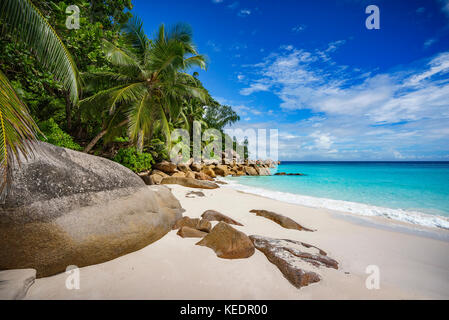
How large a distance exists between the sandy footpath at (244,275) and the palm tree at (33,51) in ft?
4.25

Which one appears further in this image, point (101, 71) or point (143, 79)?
point (143, 79)

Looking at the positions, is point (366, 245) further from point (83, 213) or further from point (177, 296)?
point (83, 213)

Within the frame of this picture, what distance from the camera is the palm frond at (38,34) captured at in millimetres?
2666

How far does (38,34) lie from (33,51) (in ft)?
1.02

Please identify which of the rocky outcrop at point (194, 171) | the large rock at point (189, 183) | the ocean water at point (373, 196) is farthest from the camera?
the rocky outcrop at point (194, 171)

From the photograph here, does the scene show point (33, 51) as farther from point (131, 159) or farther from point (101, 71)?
point (101, 71)

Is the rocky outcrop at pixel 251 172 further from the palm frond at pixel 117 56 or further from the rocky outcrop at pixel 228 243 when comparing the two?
the rocky outcrop at pixel 228 243

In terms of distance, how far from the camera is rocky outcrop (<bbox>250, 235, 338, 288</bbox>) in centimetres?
181

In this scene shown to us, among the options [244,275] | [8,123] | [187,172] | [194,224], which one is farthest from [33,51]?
[187,172]

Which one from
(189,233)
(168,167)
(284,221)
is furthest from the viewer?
(168,167)

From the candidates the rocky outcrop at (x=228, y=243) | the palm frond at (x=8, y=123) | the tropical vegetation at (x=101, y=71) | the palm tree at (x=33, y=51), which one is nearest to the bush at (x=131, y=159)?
the tropical vegetation at (x=101, y=71)

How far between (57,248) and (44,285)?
32cm

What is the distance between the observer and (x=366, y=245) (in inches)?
114

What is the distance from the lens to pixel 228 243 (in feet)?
7.65
